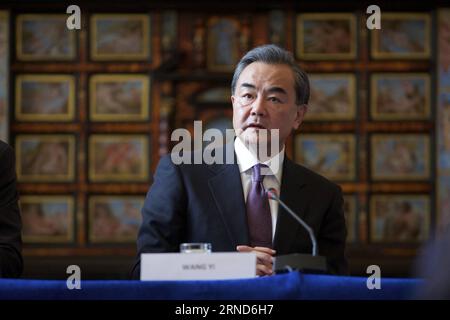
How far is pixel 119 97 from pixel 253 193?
22.2 feet

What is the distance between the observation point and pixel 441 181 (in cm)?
1022

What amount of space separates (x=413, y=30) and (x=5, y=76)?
4982 mm

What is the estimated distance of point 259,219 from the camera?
12.2ft

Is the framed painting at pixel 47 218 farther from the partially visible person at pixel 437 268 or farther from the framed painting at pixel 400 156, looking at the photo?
the partially visible person at pixel 437 268

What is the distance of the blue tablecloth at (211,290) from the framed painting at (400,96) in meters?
8.03

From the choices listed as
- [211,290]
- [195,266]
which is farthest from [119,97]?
[211,290]

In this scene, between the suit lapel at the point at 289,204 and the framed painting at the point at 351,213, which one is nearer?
the suit lapel at the point at 289,204

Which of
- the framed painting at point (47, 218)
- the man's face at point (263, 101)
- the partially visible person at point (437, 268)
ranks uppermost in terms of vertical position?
the man's face at point (263, 101)

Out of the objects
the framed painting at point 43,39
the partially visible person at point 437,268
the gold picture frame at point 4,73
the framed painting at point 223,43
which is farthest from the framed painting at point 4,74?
the partially visible person at point 437,268

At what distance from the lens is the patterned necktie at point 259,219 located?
3693mm

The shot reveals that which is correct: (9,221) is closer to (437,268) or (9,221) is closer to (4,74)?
(437,268)

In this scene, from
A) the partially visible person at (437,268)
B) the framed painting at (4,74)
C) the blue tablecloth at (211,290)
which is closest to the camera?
the partially visible person at (437,268)

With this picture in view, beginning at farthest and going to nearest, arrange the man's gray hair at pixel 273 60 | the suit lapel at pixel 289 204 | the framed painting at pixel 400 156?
the framed painting at pixel 400 156, the man's gray hair at pixel 273 60, the suit lapel at pixel 289 204

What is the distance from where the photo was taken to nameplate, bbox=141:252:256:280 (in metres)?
2.67
